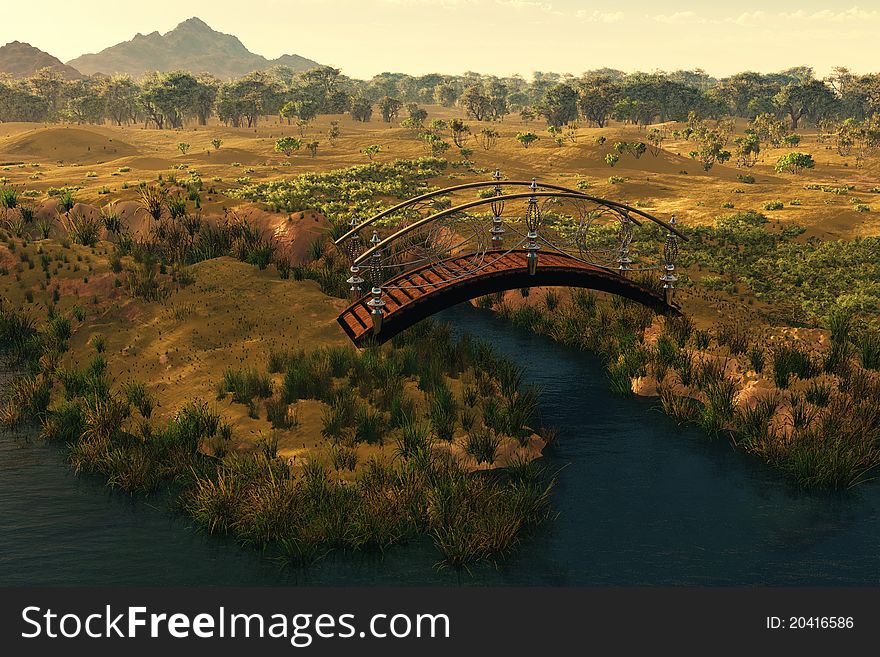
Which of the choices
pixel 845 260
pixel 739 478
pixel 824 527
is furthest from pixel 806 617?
pixel 845 260

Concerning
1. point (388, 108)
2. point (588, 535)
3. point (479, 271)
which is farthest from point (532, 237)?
point (388, 108)

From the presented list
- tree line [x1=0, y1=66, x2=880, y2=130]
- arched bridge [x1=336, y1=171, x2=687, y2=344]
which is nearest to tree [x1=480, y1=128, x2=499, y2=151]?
tree line [x1=0, y1=66, x2=880, y2=130]

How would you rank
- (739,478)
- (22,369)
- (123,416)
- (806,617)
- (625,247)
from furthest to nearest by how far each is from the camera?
(625,247) → (22,369) → (123,416) → (739,478) → (806,617)

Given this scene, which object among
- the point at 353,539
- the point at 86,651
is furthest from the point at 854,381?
the point at 86,651

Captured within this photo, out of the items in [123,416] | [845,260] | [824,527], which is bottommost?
[824,527]

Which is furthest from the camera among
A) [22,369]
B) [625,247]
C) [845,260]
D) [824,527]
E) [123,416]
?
[845,260]

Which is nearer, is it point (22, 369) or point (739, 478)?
point (739, 478)

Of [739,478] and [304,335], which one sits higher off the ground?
[304,335]

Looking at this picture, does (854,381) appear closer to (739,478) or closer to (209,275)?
(739,478)

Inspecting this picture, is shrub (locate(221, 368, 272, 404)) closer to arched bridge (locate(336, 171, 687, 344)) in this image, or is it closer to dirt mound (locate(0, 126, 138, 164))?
arched bridge (locate(336, 171, 687, 344))
